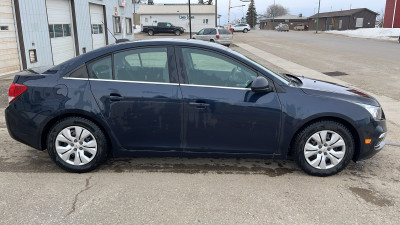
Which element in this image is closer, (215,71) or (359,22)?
(215,71)

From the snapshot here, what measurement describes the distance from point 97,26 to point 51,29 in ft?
19.9

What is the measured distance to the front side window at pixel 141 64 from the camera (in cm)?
397

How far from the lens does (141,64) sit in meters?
4.02

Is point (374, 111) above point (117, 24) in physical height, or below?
below

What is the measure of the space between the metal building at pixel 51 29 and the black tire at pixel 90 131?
7487 mm

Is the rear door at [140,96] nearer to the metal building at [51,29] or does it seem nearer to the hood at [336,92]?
the hood at [336,92]

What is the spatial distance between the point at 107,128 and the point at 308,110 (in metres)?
2.36

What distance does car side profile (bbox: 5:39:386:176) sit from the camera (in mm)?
3855

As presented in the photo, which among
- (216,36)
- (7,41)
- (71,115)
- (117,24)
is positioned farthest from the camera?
(216,36)

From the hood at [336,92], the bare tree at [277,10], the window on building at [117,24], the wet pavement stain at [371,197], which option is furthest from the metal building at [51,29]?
the bare tree at [277,10]

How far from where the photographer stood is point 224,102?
3828mm

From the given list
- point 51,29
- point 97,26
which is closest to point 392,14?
point 97,26

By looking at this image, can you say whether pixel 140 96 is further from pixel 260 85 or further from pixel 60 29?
pixel 60 29

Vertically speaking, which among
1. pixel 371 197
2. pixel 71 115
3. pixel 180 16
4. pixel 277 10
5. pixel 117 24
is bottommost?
pixel 371 197
